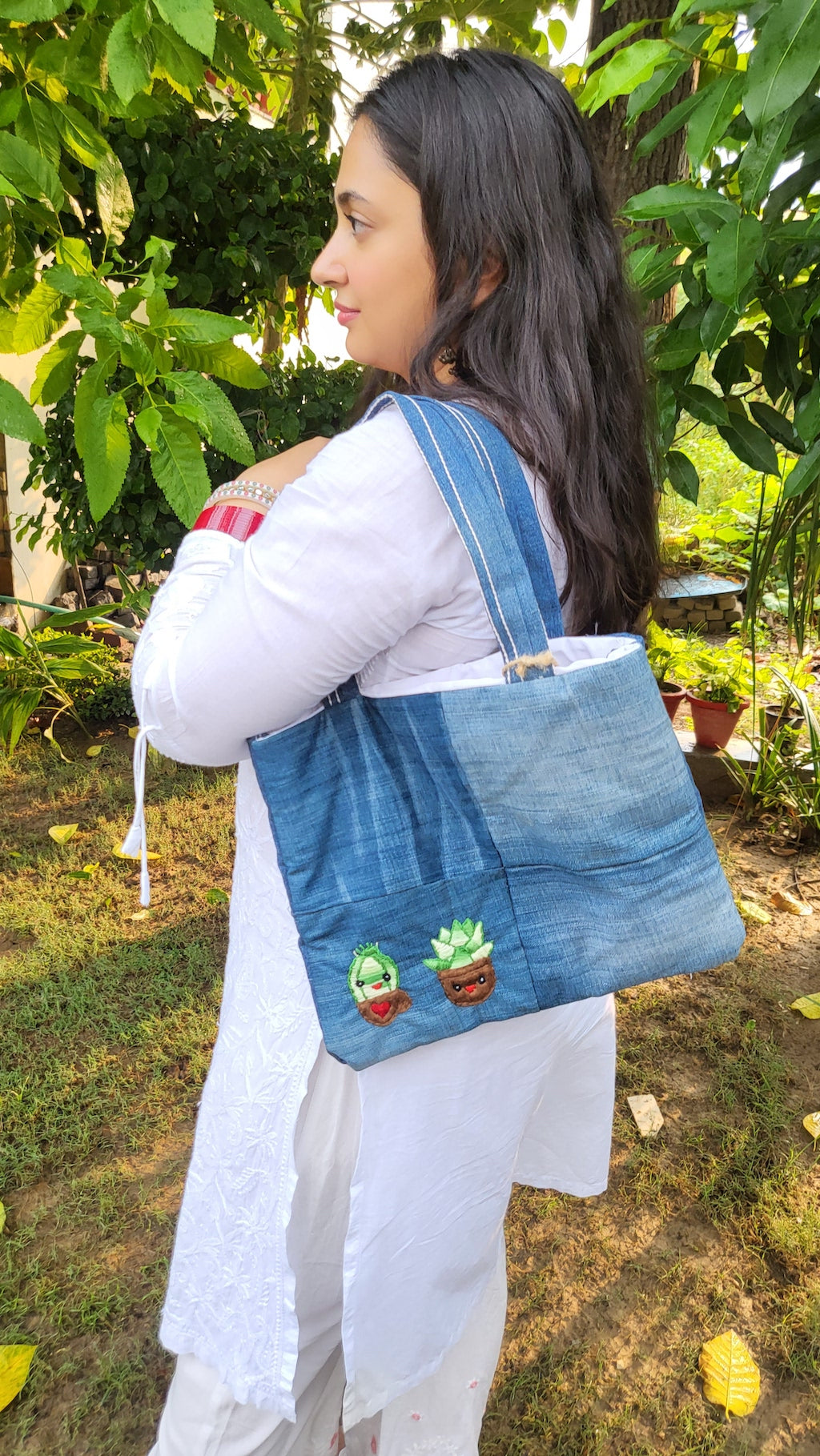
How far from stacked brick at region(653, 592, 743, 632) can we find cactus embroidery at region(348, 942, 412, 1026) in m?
5.05

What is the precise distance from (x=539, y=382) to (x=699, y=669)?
10.8ft

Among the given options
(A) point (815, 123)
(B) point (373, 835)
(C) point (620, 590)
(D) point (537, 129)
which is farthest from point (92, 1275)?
(A) point (815, 123)

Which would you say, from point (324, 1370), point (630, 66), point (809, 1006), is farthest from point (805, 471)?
point (809, 1006)

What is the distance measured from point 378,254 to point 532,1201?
76.4 inches

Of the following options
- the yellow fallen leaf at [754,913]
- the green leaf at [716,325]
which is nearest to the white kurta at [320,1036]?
the green leaf at [716,325]

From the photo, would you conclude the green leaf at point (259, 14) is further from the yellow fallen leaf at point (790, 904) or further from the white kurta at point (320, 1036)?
the yellow fallen leaf at point (790, 904)

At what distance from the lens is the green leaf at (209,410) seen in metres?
1.14

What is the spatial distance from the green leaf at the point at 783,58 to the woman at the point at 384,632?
0.24 m

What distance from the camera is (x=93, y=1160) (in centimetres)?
214

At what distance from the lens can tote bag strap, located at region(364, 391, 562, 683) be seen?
0.80m

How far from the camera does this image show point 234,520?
0.98 meters

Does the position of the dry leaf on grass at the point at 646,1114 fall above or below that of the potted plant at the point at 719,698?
below

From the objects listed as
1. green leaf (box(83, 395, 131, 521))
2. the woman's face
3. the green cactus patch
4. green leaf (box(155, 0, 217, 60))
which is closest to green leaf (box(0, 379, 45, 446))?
green leaf (box(83, 395, 131, 521))

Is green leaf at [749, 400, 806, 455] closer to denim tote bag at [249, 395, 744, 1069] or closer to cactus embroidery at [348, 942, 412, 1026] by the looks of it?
denim tote bag at [249, 395, 744, 1069]
